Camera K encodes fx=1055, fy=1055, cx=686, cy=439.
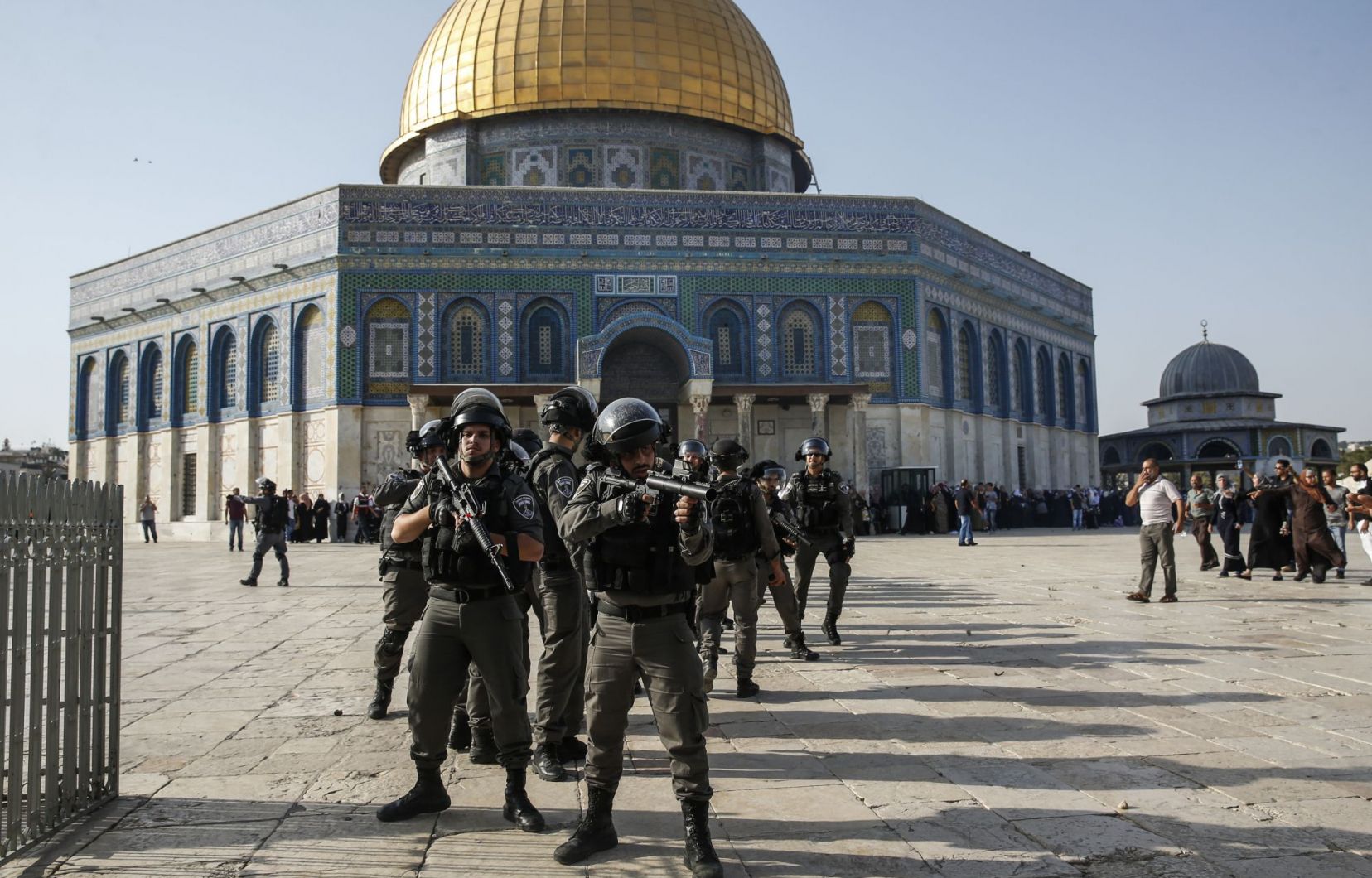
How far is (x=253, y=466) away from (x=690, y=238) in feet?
43.6

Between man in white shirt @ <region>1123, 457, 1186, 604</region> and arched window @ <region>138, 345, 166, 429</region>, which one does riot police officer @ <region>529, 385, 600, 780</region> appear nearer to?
man in white shirt @ <region>1123, 457, 1186, 604</region>

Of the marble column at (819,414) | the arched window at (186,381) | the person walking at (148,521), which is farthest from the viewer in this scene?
the arched window at (186,381)

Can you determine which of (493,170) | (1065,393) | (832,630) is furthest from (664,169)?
(832,630)

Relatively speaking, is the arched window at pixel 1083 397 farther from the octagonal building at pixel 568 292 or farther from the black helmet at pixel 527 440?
the black helmet at pixel 527 440

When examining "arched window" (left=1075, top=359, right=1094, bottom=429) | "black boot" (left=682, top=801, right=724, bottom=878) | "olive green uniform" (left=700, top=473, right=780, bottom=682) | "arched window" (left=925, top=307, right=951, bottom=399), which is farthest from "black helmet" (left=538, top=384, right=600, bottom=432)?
"arched window" (left=1075, top=359, right=1094, bottom=429)

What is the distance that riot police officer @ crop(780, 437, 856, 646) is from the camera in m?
7.95

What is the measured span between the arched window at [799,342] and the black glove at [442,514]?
24369 millimetres

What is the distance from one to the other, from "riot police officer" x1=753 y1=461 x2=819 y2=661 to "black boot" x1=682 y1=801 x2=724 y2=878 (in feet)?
9.07

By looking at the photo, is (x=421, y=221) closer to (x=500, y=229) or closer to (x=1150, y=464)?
(x=500, y=229)

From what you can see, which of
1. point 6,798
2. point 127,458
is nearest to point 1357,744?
point 6,798

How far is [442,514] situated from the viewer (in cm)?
406

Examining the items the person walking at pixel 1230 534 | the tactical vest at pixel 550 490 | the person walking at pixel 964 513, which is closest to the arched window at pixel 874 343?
the person walking at pixel 964 513

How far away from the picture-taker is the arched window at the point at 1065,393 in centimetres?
3712

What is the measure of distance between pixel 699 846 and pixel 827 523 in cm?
483
